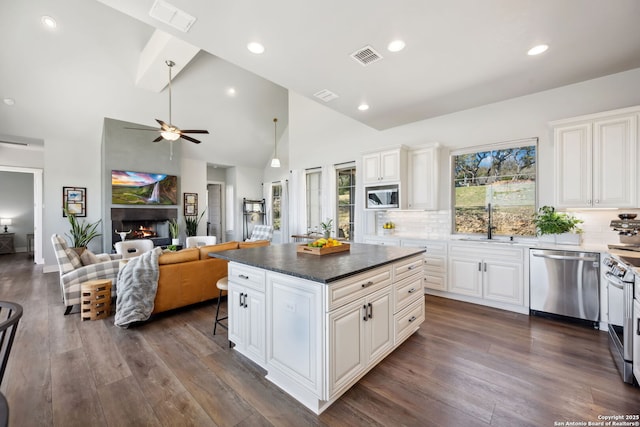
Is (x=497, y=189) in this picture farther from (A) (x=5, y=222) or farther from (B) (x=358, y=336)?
(A) (x=5, y=222)

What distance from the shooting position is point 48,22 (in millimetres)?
4195

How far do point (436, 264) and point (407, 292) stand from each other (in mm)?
1668

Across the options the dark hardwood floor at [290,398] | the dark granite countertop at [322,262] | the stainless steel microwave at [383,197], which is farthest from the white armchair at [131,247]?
the stainless steel microwave at [383,197]

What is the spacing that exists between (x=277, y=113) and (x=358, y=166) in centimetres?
362

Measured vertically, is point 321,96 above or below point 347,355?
above

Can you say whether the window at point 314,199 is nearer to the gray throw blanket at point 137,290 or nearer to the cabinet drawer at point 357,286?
the gray throw blanket at point 137,290

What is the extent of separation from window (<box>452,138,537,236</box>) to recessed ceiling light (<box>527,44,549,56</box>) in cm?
144

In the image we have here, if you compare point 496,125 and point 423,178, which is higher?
point 496,125

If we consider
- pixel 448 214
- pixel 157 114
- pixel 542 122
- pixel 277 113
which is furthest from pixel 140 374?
pixel 277 113

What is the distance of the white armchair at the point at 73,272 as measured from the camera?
3373 mm

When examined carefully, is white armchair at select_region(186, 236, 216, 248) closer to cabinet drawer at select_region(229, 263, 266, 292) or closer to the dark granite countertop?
the dark granite countertop

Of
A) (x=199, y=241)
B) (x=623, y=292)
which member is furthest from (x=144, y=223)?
(x=623, y=292)

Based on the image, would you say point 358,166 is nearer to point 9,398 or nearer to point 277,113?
point 277,113

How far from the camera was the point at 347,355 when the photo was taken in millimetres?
1851
